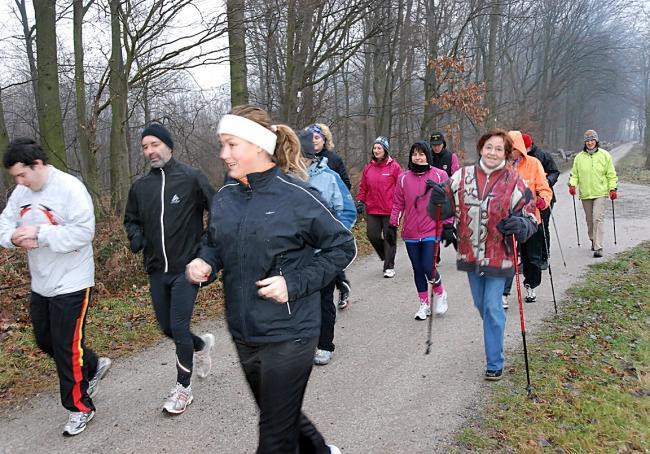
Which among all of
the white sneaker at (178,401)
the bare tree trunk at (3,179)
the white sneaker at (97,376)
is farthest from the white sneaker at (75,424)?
the bare tree trunk at (3,179)

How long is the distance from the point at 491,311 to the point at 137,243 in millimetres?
2998

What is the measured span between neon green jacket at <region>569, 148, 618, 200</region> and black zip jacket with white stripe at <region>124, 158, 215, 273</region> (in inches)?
316

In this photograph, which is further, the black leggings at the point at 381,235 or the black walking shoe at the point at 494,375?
the black leggings at the point at 381,235

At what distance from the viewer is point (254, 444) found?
12.1 ft

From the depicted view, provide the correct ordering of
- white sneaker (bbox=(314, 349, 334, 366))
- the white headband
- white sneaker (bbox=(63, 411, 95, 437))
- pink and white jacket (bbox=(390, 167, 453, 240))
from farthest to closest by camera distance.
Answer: pink and white jacket (bbox=(390, 167, 453, 240)) < white sneaker (bbox=(314, 349, 334, 366)) < white sneaker (bbox=(63, 411, 95, 437)) < the white headband

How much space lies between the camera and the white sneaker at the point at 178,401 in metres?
4.08

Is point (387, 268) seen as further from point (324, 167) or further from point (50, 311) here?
point (50, 311)

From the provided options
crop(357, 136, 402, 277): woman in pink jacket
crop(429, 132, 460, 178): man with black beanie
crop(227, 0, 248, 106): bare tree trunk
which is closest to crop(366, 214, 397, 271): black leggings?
crop(357, 136, 402, 277): woman in pink jacket

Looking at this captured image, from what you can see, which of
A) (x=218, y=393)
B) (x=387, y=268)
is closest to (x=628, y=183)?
(x=387, y=268)

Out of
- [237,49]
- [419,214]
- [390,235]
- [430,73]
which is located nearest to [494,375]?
[419,214]

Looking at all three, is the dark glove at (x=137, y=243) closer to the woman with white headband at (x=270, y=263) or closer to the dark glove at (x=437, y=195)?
the woman with white headband at (x=270, y=263)

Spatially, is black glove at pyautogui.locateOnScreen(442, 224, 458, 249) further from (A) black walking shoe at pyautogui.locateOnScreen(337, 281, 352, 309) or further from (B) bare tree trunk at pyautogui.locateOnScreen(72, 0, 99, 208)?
(B) bare tree trunk at pyautogui.locateOnScreen(72, 0, 99, 208)

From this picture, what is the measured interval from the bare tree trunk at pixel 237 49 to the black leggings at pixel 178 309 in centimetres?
648

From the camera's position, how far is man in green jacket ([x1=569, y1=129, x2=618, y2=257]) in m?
9.45
